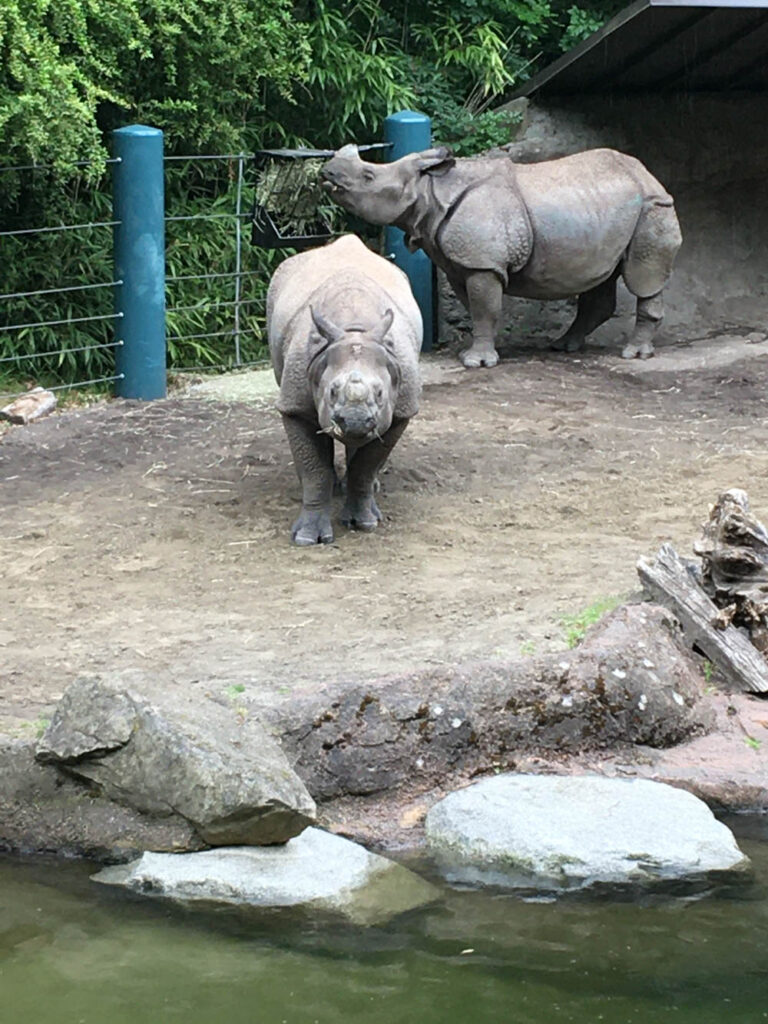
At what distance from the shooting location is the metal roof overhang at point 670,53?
34.4 ft

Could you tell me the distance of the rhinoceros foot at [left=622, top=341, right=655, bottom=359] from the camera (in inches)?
446

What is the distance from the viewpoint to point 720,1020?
12.8 feet

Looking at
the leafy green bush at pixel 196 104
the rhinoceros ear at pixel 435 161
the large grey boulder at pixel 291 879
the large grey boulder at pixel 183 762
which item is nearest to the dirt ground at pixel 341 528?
the large grey boulder at pixel 183 762

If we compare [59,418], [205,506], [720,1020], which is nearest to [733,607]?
[720,1020]

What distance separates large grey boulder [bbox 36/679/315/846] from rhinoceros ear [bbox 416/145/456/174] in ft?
21.3

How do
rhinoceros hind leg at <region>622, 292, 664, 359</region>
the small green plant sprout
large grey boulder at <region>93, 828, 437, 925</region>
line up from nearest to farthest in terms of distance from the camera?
large grey boulder at <region>93, 828, 437, 925</region>
the small green plant sprout
rhinoceros hind leg at <region>622, 292, 664, 359</region>

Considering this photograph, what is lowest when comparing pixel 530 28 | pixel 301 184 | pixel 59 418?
pixel 59 418

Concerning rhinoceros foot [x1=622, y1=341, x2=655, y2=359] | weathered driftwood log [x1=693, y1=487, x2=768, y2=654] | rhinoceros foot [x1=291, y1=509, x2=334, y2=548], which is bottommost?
rhinoceros foot [x1=622, y1=341, x2=655, y2=359]

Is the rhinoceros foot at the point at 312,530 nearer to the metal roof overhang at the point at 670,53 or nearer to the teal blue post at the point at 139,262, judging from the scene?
the teal blue post at the point at 139,262

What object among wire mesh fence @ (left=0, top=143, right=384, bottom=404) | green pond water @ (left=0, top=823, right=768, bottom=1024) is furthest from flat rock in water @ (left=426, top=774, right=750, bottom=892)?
wire mesh fence @ (left=0, top=143, right=384, bottom=404)

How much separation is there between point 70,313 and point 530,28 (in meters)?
5.12

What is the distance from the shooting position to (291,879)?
4480mm

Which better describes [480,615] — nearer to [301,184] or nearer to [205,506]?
[205,506]

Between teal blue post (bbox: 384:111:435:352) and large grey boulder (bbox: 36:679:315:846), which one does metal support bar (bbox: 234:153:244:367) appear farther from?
large grey boulder (bbox: 36:679:315:846)
